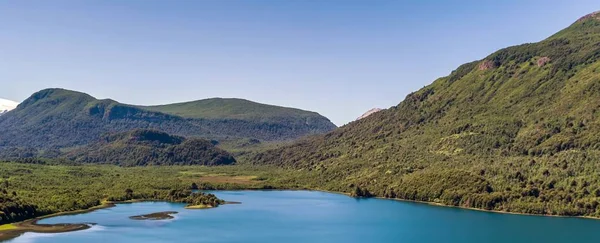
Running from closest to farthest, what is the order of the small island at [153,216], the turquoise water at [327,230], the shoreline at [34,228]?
the shoreline at [34,228] < the turquoise water at [327,230] < the small island at [153,216]

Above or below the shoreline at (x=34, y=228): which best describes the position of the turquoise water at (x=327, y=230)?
below

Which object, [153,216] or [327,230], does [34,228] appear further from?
[327,230]

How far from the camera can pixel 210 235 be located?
535ft

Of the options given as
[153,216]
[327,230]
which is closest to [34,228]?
[153,216]

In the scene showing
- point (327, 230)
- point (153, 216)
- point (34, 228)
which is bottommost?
point (327, 230)

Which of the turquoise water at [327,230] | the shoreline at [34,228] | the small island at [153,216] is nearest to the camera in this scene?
the shoreline at [34,228]

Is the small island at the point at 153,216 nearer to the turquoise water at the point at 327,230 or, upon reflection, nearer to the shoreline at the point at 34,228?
the turquoise water at the point at 327,230

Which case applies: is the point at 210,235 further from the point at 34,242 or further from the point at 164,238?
the point at 34,242

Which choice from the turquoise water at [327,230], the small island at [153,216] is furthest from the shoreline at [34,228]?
the small island at [153,216]

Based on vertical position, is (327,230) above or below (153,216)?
below

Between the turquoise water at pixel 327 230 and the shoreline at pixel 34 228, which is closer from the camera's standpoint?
the shoreline at pixel 34 228

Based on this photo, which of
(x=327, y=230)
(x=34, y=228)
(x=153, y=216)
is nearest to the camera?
(x=34, y=228)

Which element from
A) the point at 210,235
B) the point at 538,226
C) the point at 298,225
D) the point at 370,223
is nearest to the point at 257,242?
the point at 210,235

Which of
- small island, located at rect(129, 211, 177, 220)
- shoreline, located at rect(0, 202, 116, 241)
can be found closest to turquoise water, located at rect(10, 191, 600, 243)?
shoreline, located at rect(0, 202, 116, 241)
